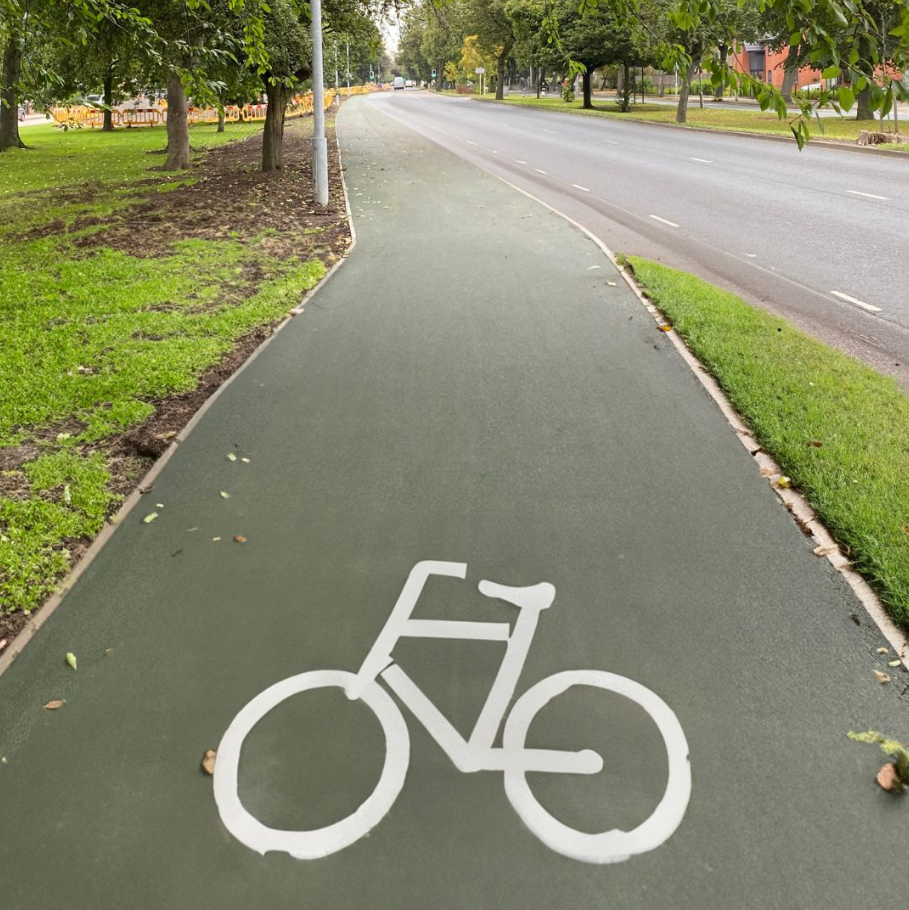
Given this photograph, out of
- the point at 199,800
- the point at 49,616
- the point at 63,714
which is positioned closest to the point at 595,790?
the point at 199,800

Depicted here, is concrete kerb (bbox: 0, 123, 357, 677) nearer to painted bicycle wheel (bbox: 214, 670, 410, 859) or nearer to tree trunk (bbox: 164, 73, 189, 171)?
painted bicycle wheel (bbox: 214, 670, 410, 859)

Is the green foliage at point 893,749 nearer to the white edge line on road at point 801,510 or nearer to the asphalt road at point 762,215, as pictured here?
the white edge line on road at point 801,510

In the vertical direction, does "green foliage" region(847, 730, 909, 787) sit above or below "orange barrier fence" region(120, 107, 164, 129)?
below

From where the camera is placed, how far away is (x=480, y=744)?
2941mm

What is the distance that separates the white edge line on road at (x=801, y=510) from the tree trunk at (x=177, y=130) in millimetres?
19992

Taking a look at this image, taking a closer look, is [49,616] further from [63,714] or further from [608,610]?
[608,610]

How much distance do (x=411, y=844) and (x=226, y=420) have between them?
4.05 metres

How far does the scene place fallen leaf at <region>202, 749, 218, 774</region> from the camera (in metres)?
2.85

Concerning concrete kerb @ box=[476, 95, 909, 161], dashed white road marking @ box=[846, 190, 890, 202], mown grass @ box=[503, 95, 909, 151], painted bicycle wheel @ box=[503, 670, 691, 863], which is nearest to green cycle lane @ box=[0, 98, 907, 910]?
painted bicycle wheel @ box=[503, 670, 691, 863]

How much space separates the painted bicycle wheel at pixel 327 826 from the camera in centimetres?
257

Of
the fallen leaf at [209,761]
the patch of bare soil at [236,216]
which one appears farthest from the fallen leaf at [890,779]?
the patch of bare soil at [236,216]

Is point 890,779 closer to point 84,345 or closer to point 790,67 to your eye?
point 84,345

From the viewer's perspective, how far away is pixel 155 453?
5.33 m

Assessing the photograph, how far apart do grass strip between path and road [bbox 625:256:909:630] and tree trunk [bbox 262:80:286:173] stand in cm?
1390
